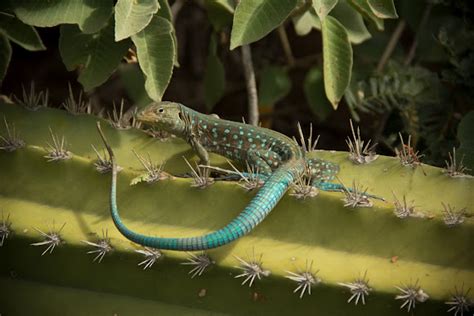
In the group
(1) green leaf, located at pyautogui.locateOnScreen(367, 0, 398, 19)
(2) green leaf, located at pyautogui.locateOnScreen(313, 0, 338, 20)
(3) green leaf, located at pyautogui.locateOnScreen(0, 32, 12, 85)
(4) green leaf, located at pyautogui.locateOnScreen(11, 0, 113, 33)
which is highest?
(2) green leaf, located at pyautogui.locateOnScreen(313, 0, 338, 20)

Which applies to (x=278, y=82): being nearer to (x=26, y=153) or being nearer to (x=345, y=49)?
(x=345, y=49)

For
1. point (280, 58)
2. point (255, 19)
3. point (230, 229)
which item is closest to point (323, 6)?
point (255, 19)

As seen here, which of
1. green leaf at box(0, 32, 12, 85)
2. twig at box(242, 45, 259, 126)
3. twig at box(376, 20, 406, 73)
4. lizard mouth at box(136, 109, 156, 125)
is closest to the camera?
lizard mouth at box(136, 109, 156, 125)

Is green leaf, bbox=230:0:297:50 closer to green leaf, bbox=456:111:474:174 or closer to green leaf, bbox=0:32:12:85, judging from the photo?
green leaf, bbox=456:111:474:174

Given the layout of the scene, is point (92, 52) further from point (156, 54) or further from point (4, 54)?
point (4, 54)

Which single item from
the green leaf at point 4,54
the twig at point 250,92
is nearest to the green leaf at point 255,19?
the twig at point 250,92

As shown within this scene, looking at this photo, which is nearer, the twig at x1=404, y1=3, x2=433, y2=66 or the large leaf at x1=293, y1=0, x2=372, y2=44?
the large leaf at x1=293, y1=0, x2=372, y2=44

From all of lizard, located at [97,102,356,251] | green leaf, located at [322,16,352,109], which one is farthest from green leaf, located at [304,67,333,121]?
lizard, located at [97,102,356,251]
